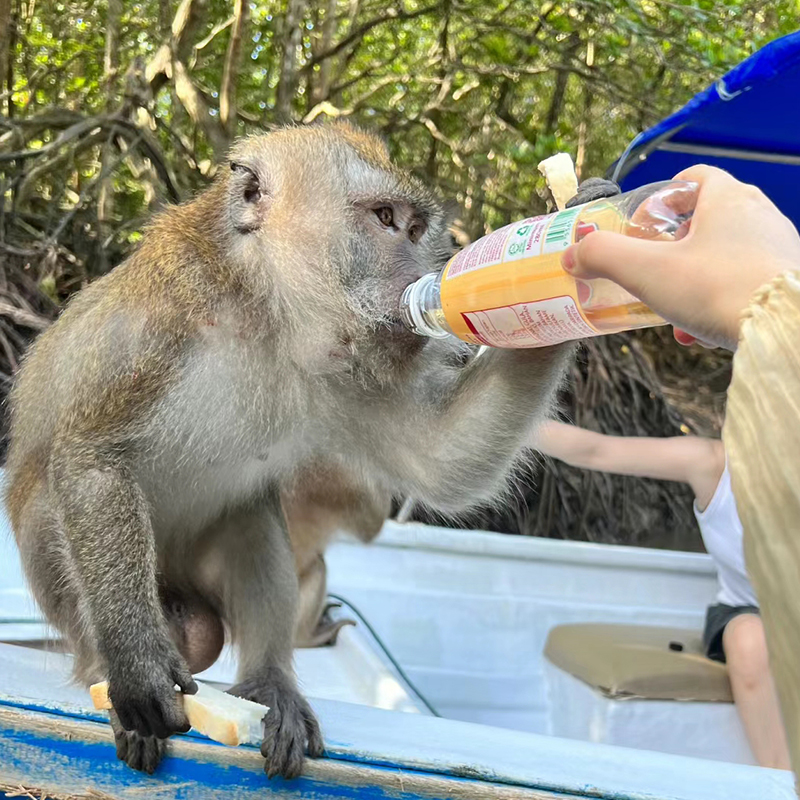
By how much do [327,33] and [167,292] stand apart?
4985 millimetres

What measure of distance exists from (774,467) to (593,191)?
100 centimetres

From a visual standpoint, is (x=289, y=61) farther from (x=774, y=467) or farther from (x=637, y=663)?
(x=774, y=467)

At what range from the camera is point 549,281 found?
53.4 inches

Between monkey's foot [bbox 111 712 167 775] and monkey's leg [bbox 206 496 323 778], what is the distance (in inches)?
14.8

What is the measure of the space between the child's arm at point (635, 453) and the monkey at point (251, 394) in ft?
4.71

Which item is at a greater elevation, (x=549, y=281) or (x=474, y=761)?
(x=549, y=281)

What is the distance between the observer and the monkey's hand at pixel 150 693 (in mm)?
1596

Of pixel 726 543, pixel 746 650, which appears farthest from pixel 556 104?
pixel 746 650

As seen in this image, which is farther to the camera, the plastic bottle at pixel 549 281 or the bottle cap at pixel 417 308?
the bottle cap at pixel 417 308

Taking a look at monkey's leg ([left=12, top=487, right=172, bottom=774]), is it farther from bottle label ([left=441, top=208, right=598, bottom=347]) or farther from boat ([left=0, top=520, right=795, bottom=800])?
bottle label ([left=441, top=208, right=598, bottom=347])

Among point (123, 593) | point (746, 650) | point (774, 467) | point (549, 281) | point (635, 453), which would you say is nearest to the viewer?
point (774, 467)

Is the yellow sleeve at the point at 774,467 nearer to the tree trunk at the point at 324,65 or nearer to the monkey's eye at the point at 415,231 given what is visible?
the monkey's eye at the point at 415,231

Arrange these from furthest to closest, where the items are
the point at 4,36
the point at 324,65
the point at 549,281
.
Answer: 1. the point at 324,65
2. the point at 4,36
3. the point at 549,281

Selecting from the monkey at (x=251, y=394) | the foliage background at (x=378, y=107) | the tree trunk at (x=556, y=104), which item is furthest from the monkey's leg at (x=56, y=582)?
the tree trunk at (x=556, y=104)
